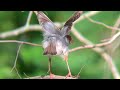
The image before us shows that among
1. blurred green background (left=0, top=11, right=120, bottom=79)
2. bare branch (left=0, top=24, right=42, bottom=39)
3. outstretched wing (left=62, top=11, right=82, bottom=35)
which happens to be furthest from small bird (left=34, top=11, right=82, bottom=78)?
bare branch (left=0, top=24, right=42, bottom=39)

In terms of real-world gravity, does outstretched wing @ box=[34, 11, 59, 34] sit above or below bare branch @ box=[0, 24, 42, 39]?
above

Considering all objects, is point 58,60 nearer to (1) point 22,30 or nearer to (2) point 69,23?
(1) point 22,30

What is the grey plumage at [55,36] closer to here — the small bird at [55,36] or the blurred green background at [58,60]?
the small bird at [55,36]

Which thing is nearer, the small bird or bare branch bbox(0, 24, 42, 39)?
the small bird

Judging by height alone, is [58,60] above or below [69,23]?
below

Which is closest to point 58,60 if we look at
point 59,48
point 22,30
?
point 22,30

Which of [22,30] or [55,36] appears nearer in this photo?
[55,36]

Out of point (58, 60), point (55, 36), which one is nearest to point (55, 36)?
point (55, 36)

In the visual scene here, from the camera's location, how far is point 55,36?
1.14m

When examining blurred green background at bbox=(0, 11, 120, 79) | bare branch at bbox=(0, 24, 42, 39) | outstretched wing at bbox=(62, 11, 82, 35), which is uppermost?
outstretched wing at bbox=(62, 11, 82, 35)

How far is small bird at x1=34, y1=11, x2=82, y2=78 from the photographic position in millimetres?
1113

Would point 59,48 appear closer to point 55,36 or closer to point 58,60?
point 55,36

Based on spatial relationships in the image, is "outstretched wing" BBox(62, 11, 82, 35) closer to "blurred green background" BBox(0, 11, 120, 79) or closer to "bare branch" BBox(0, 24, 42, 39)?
"blurred green background" BBox(0, 11, 120, 79)
